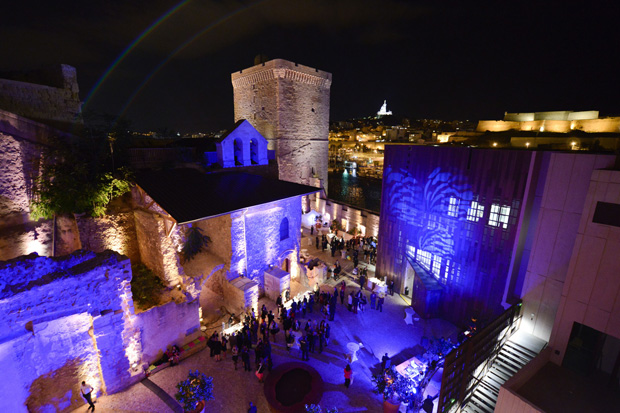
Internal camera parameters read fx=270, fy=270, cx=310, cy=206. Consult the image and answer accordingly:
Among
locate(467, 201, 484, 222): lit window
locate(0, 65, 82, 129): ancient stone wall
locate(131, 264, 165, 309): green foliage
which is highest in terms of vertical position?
locate(0, 65, 82, 129): ancient stone wall

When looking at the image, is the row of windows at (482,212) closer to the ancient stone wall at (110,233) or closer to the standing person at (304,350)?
the standing person at (304,350)

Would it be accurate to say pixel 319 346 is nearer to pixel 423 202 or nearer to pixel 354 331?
pixel 354 331

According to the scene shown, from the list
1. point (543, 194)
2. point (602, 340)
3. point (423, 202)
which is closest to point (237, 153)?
point (423, 202)

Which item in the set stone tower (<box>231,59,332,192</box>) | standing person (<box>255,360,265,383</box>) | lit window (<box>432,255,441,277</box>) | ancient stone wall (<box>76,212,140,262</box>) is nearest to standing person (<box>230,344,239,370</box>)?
standing person (<box>255,360,265,383</box>)

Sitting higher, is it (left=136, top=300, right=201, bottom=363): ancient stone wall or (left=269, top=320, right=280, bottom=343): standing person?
(left=136, top=300, right=201, bottom=363): ancient stone wall

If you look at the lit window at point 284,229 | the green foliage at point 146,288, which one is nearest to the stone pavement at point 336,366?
the green foliage at point 146,288

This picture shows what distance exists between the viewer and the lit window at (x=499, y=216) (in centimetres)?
1165

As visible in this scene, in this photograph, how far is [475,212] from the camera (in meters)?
12.6

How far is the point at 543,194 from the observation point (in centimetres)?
1050

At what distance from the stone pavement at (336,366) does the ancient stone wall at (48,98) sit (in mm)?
13386

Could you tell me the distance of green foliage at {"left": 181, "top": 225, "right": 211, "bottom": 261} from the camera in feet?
46.1

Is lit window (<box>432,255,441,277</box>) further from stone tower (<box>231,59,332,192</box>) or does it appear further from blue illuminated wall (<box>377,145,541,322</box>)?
stone tower (<box>231,59,332,192</box>)

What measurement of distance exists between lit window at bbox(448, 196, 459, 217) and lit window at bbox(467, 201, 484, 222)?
1.76 feet

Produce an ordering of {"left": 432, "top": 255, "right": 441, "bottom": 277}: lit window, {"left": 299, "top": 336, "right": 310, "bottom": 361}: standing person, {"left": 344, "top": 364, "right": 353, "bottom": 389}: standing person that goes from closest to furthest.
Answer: {"left": 344, "top": 364, "right": 353, "bottom": 389}: standing person < {"left": 299, "top": 336, "right": 310, "bottom": 361}: standing person < {"left": 432, "top": 255, "right": 441, "bottom": 277}: lit window
